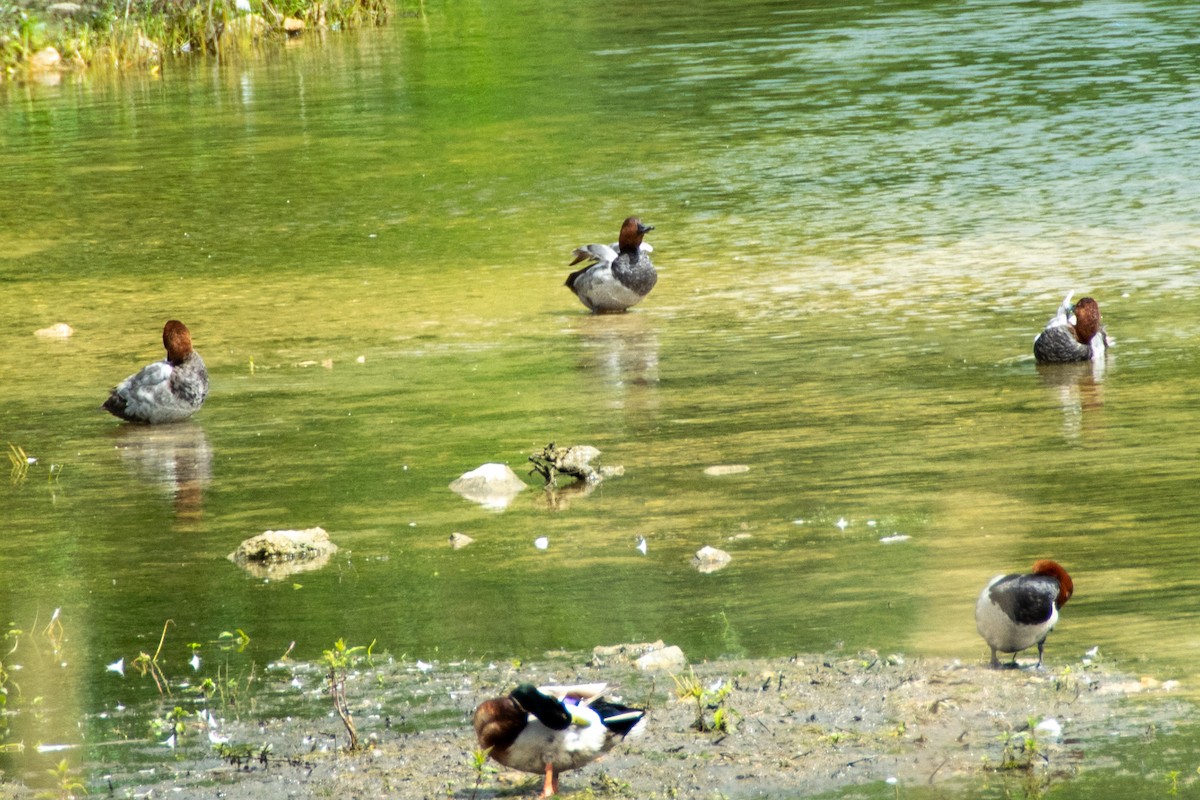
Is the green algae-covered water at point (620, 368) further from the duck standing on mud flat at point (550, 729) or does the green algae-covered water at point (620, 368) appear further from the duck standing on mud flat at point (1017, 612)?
the duck standing on mud flat at point (550, 729)

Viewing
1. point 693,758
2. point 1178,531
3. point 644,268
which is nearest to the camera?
point 693,758

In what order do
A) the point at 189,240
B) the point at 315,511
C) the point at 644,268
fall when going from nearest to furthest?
the point at 315,511 < the point at 644,268 < the point at 189,240

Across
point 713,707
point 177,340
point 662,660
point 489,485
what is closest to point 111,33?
point 177,340

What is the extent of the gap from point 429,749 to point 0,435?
5790 millimetres

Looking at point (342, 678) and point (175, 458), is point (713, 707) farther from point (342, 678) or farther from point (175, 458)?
point (175, 458)

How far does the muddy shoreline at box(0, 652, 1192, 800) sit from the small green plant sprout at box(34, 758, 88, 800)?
5cm

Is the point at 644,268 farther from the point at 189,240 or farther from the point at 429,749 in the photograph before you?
the point at 429,749

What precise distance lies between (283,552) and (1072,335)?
5.18m

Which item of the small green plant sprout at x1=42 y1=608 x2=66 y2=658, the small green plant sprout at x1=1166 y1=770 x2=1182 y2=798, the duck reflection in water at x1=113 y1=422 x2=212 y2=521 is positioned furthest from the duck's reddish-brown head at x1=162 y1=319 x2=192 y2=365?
the small green plant sprout at x1=1166 y1=770 x2=1182 y2=798

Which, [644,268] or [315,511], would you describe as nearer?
[315,511]

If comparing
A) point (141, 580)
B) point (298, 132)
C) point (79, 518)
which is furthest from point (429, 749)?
point (298, 132)

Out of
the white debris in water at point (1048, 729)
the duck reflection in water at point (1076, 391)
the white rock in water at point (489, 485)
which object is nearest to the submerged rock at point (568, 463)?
the white rock in water at point (489, 485)

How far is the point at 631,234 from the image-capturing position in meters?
12.8

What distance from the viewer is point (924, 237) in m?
14.8
